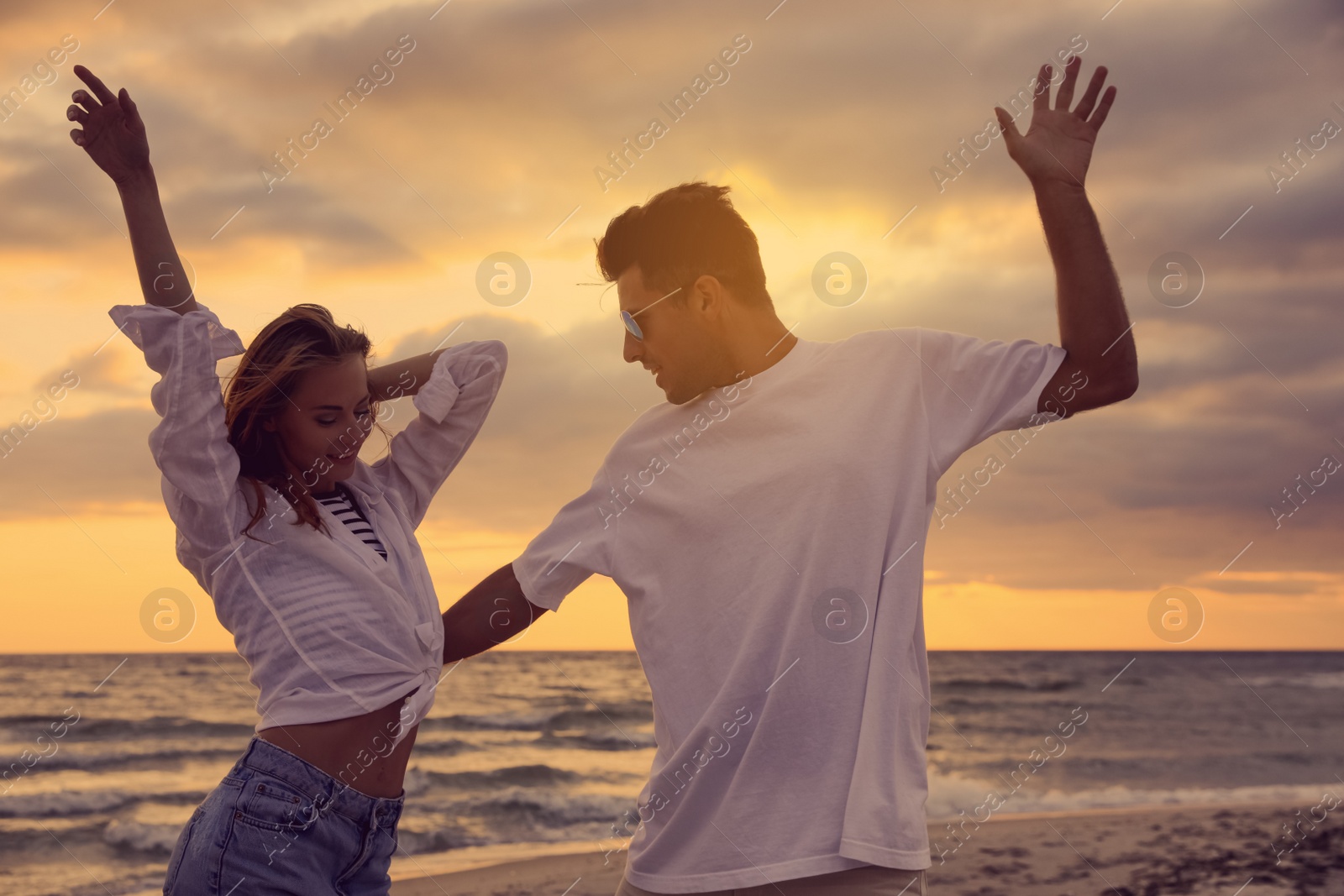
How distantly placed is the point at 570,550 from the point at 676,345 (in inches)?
23.5

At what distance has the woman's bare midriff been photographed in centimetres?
249

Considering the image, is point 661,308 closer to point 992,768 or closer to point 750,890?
point 750,890

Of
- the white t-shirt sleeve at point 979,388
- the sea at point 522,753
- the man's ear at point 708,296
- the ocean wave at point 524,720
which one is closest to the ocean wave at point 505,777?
the sea at point 522,753

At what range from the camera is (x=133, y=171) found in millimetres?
2496

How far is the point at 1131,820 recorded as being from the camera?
11.6 meters

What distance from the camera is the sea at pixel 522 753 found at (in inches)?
452

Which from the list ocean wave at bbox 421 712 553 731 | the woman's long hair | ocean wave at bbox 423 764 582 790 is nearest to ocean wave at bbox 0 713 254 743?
ocean wave at bbox 421 712 553 731

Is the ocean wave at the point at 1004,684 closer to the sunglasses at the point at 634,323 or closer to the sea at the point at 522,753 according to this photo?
the sea at the point at 522,753

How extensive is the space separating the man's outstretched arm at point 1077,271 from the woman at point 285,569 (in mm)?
1691

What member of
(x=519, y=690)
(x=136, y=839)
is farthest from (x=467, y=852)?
(x=519, y=690)

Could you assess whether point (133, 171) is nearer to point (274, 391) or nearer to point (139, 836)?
point (274, 391)

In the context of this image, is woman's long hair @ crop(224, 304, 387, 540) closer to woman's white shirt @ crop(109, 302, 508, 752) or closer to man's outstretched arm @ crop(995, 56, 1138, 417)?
woman's white shirt @ crop(109, 302, 508, 752)

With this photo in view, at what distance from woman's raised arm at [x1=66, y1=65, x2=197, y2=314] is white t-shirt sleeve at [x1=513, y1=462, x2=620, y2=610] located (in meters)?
1.02

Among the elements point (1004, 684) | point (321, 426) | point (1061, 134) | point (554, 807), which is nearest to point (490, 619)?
point (321, 426)
